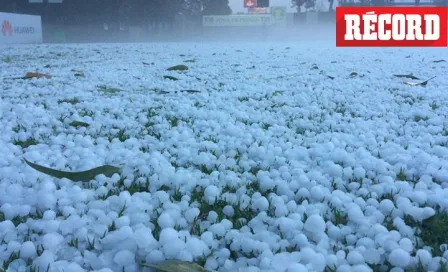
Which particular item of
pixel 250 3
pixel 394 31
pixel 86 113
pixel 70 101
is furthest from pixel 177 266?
pixel 250 3

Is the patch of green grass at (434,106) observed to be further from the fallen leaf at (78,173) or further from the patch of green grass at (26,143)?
the patch of green grass at (26,143)

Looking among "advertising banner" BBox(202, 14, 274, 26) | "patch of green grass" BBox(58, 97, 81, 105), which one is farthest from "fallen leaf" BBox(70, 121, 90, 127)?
"advertising banner" BBox(202, 14, 274, 26)

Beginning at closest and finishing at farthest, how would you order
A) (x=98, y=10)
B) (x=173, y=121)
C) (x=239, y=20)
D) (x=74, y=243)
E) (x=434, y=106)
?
(x=74, y=243) < (x=173, y=121) < (x=434, y=106) < (x=98, y=10) < (x=239, y=20)

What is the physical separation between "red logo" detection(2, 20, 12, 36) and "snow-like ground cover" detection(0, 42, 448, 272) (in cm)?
1620

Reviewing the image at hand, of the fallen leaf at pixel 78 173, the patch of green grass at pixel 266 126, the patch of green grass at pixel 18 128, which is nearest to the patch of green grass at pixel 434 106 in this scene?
the patch of green grass at pixel 266 126

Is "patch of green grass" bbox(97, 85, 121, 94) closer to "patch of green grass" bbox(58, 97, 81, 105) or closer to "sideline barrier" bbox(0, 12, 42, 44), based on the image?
"patch of green grass" bbox(58, 97, 81, 105)

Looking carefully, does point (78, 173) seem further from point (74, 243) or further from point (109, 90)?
point (109, 90)

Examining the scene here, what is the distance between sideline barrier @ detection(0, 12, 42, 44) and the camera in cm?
1741

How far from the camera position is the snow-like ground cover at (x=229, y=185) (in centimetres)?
126

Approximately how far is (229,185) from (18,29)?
66.7ft

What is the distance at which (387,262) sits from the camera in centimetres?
122

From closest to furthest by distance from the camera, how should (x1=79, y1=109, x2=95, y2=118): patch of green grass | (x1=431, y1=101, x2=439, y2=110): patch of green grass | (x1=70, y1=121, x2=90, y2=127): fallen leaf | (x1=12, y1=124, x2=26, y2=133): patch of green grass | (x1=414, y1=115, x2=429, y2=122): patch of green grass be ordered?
(x1=12, y1=124, x2=26, y2=133): patch of green grass
(x1=70, y1=121, x2=90, y2=127): fallen leaf
(x1=414, y1=115, x2=429, y2=122): patch of green grass
(x1=79, y1=109, x2=95, y2=118): patch of green grass
(x1=431, y1=101, x2=439, y2=110): patch of green grass

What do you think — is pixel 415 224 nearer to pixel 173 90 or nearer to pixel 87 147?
pixel 87 147

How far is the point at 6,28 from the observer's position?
17.5 m
